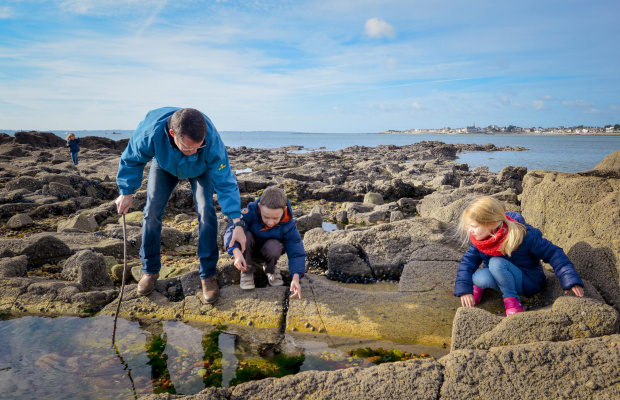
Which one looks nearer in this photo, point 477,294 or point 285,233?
point 477,294

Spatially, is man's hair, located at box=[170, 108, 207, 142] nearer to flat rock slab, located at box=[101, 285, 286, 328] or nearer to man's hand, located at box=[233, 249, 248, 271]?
man's hand, located at box=[233, 249, 248, 271]

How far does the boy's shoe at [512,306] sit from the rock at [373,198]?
759 cm

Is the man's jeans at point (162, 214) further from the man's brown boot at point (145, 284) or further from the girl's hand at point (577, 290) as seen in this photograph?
the girl's hand at point (577, 290)

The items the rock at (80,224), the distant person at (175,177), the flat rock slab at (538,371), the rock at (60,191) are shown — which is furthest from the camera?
the rock at (60,191)

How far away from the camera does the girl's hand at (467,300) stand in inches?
144

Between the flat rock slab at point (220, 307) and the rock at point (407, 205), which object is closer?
the flat rock slab at point (220, 307)

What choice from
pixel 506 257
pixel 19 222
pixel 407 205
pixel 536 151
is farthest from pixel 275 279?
pixel 536 151

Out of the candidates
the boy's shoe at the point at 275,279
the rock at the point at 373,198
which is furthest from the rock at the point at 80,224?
the rock at the point at 373,198

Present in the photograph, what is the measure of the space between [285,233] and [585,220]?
10.9 ft

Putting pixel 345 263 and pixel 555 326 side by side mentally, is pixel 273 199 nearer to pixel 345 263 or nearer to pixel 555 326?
pixel 345 263

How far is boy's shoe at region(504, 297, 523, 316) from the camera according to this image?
3457 mm

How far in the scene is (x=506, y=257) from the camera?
3.67 metres

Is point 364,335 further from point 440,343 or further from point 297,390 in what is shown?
point 297,390

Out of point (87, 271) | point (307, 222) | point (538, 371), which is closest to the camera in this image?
point (538, 371)
